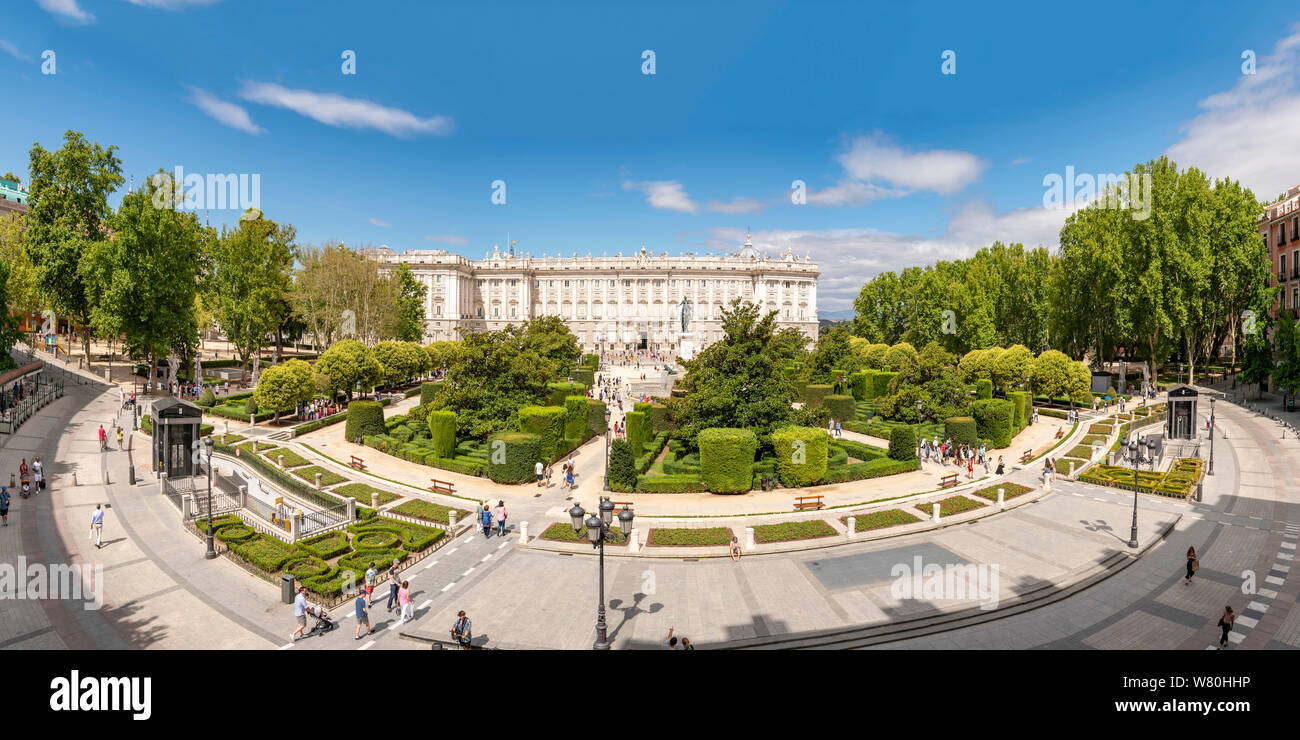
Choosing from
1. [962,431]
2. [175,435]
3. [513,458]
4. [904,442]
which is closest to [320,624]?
[513,458]

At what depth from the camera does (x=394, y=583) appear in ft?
48.4

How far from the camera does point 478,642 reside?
1277 cm

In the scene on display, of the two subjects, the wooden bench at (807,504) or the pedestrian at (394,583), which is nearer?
the pedestrian at (394,583)

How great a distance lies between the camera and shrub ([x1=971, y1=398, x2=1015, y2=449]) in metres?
33.1

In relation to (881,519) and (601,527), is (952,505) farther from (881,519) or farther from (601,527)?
(601,527)

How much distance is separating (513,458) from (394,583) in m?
11.3

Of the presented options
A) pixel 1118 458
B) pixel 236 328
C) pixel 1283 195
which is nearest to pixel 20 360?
pixel 236 328

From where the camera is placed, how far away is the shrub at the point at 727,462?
2442cm

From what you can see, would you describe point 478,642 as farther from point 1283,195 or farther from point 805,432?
point 1283,195

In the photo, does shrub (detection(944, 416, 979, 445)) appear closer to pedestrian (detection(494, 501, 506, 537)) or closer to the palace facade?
pedestrian (detection(494, 501, 506, 537))

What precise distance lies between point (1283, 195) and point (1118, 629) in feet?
239

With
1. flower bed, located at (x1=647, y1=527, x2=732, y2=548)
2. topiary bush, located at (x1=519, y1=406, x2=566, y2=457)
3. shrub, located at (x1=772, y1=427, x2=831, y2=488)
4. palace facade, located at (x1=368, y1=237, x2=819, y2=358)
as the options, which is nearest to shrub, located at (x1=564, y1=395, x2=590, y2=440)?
topiary bush, located at (x1=519, y1=406, x2=566, y2=457)

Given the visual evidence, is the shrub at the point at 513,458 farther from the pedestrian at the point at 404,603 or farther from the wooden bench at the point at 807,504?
the pedestrian at the point at 404,603

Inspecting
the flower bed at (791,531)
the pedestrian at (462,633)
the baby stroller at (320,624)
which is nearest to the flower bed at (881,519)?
the flower bed at (791,531)
